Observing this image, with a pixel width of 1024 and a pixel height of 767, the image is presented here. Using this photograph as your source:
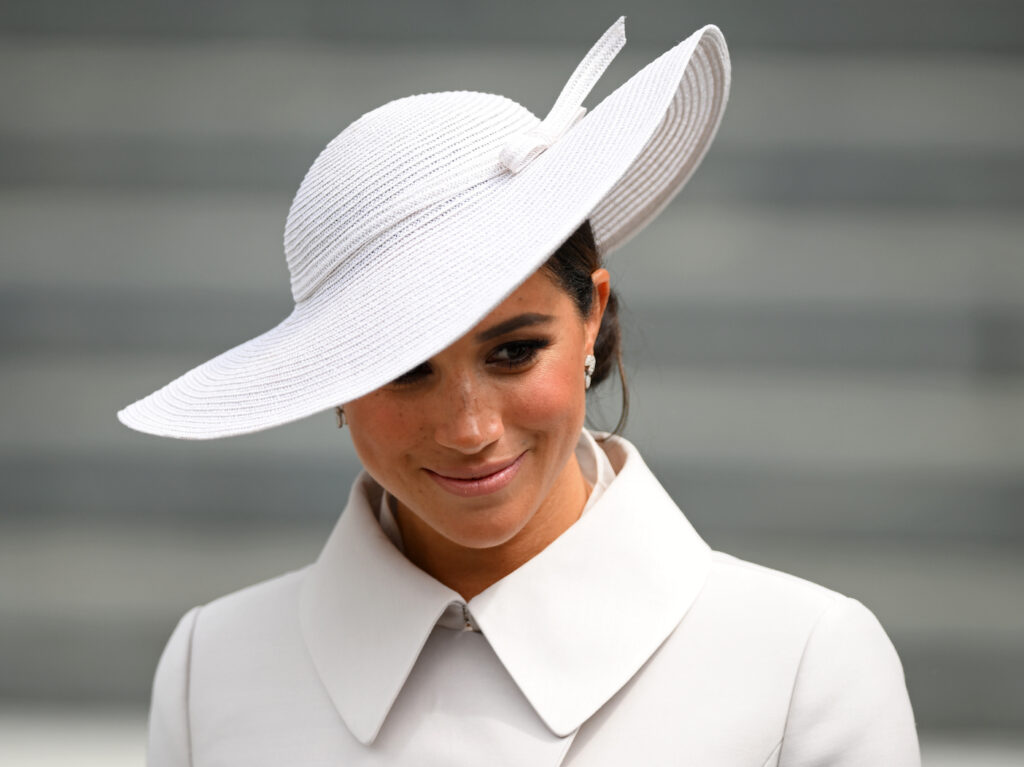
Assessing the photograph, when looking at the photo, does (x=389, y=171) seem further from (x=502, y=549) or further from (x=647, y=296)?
(x=647, y=296)

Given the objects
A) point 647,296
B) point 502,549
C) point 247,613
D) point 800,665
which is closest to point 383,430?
point 502,549

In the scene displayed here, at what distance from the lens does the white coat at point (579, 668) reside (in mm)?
1566

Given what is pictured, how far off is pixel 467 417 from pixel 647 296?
1.53 metres

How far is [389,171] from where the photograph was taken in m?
1.52

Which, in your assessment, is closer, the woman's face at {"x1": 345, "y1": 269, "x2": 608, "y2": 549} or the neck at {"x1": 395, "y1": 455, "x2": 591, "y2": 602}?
the woman's face at {"x1": 345, "y1": 269, "x2": 608, "y2": 549}

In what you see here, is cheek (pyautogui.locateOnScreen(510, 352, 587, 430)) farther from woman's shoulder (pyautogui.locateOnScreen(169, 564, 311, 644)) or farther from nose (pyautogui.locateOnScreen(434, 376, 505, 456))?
woman's shoulder (pyautogui.locateOnScreen(169, 564, 311, 644))

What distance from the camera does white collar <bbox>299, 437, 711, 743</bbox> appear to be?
1.61 meters

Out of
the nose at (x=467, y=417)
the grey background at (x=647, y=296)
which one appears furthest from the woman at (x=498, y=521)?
the grey background at (x=647, y=296)

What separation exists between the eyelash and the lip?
0.37 feet

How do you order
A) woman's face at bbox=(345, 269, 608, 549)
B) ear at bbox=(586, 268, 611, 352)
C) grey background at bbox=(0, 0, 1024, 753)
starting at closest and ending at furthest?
woman's face at bbox=(345, 269, 608, 549) < ear at bbox=(586, 268, 611, 352) < grey background at bbox=(0, 0, 1024, 753)

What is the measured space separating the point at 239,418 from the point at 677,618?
0.60 m

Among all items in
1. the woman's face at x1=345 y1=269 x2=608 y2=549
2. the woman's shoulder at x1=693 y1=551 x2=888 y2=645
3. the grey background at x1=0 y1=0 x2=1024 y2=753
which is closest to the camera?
the woman's face at x1=345 y1=269 x2=608 y2=549

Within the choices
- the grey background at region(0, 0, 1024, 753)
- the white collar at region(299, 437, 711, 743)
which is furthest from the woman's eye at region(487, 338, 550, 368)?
the grey background at region(0, 0, 1024, 753)

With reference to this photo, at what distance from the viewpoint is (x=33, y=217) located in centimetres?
308
